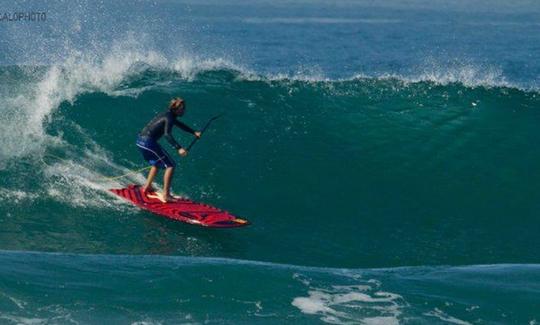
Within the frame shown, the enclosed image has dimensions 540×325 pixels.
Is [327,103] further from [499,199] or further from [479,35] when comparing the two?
[479,35]

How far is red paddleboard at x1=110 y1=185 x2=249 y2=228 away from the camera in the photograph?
13969 millimetres

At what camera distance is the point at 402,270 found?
41.4 ft

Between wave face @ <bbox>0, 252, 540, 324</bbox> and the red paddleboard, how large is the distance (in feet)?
4.74

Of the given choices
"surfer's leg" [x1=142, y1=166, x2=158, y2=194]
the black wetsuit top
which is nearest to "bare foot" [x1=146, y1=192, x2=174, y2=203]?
"surfer's leg" [x1=142, y1=166, x2=158, y2=194]

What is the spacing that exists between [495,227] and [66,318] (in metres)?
8.36

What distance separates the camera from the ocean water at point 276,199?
11023 millimetres

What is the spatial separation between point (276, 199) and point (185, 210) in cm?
219

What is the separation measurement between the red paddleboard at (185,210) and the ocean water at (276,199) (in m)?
0.23

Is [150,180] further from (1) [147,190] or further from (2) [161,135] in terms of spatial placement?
(2) [161,135]

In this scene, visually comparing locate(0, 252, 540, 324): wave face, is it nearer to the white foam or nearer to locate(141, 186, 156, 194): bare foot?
the white foam

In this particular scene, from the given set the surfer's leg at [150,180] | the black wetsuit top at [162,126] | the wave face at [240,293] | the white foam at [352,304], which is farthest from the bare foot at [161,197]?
the white foam at [352,304]

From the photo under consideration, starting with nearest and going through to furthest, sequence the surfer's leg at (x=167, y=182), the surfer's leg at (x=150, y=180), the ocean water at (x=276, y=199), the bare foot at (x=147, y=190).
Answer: the ocean water at (x=276, y=199) → the surfer's leg at (x=167, y=182) → the surfer's leg at (x=150, y=180) → the bare foot at (x=147, y=190)

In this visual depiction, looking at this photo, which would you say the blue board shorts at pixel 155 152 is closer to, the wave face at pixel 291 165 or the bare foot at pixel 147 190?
the bare foot at pixel 147 190

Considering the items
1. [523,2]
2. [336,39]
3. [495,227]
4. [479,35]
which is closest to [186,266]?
[495,227]
